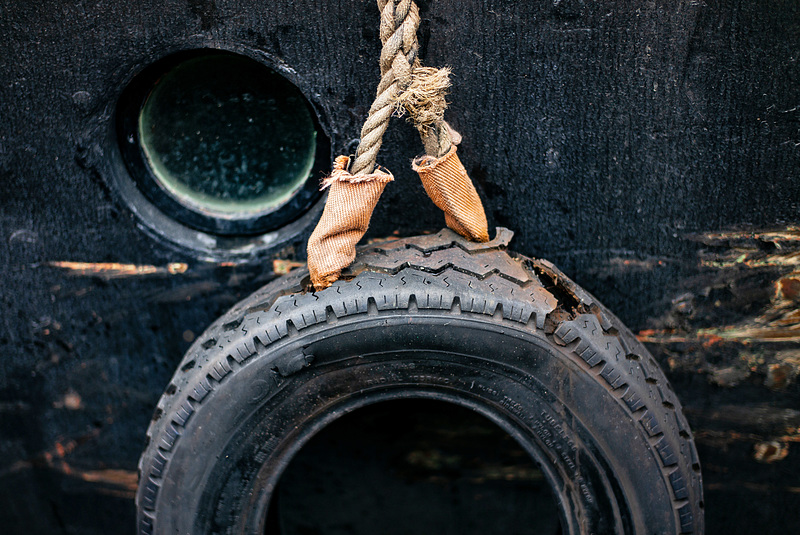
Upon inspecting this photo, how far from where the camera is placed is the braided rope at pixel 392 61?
3.17 feet

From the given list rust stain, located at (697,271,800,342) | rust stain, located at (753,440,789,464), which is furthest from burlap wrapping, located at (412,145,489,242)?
rust stain, located at (753,440,789,464)

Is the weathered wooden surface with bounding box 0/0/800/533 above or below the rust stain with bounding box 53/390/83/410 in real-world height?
above

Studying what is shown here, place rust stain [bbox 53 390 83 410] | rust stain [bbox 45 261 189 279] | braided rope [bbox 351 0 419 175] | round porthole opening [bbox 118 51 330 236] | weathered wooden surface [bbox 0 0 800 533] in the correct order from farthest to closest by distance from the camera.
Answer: rust stain [bbox 53 390 83 410] < rust stain [bbox 45 261 189 279] < round porthole opening [bbox 118 51 330 236] < weathered wooden surface [bbox 0 0 800 533] < braided rope [bbox 351 0 419 175]

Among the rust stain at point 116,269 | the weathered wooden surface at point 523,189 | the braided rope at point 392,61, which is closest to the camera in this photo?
the braided rope at point 392,61

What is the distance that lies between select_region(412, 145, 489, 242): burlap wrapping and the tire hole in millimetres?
501

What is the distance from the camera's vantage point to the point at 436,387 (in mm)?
1020

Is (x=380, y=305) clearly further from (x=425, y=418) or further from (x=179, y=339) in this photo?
(x=179, y=339)

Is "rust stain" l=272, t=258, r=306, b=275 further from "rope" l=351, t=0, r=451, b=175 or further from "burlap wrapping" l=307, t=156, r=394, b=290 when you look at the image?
"rope" l=351, t=0, r=451, b=175

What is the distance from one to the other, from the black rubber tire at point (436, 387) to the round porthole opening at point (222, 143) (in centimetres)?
35

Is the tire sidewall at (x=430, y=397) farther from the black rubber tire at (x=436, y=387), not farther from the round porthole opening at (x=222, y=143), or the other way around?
the round porthole opening at (x=222, y=143)

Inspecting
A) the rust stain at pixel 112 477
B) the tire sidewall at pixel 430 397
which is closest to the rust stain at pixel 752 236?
the tire sidewall at pixel 430 397

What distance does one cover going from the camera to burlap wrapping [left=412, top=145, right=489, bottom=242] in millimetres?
1020

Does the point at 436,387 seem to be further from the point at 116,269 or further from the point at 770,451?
the point at 770,451

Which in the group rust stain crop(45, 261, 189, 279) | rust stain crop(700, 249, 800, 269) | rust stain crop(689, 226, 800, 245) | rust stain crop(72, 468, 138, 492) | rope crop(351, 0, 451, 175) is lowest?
rust stain crop(72, 468, 138, 492)
